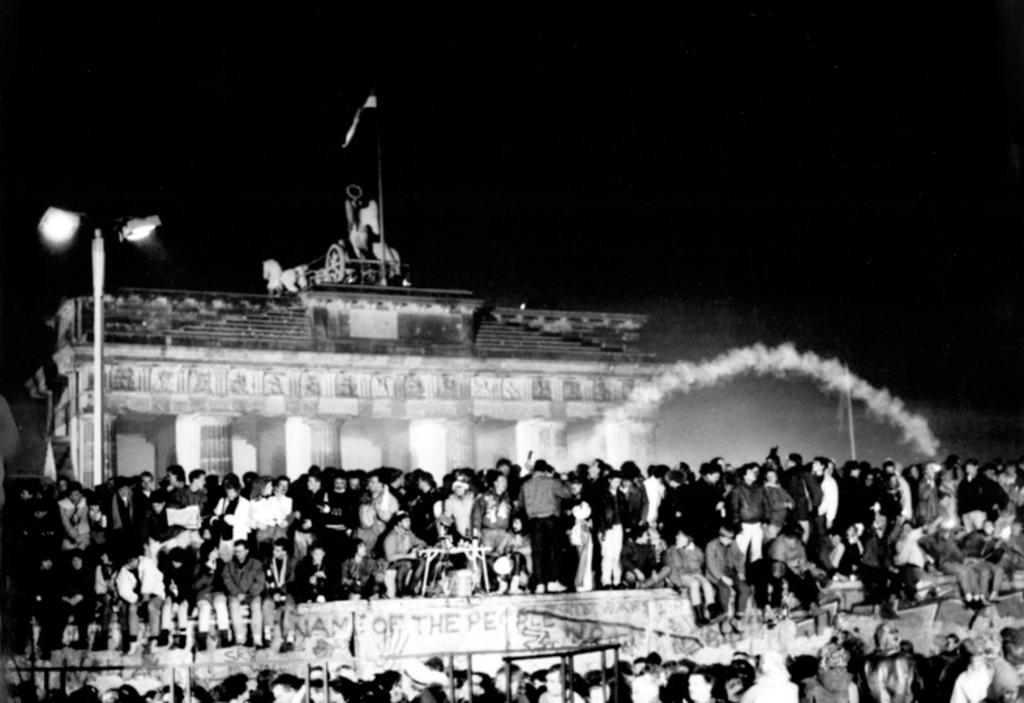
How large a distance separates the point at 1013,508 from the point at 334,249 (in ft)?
50.8

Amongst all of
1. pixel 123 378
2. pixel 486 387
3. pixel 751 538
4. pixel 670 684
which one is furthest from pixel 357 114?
pixel 670 684

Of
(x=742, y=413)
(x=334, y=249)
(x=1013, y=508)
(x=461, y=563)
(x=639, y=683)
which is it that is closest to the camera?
(x=639, y=683)

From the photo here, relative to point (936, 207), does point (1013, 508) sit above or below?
below

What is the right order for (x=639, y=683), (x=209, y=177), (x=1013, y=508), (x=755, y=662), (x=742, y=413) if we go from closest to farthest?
(x=639, y=683), (x=755, y=662), (x=1013, y=508), (x=209, y=177), (x=742, y=413)

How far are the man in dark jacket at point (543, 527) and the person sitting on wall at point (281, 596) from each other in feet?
10.0

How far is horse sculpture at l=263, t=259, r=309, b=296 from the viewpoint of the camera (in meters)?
30.6

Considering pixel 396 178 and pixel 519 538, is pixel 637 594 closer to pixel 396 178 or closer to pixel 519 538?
pixel 519 538

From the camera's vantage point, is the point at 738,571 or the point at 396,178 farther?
the point at 396,178

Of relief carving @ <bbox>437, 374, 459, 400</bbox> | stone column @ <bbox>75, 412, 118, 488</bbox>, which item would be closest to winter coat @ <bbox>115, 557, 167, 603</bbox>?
stone column @ <bbox>75, 412, 118, 488</bbox>

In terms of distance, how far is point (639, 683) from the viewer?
15.0 metres

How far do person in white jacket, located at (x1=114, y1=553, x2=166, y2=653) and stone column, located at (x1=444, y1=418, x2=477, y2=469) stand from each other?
18788 millimetres

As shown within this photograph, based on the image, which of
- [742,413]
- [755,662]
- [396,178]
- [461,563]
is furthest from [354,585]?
[742,413]

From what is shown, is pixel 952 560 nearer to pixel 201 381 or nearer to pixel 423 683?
pixel 423 683

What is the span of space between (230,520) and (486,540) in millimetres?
3067
